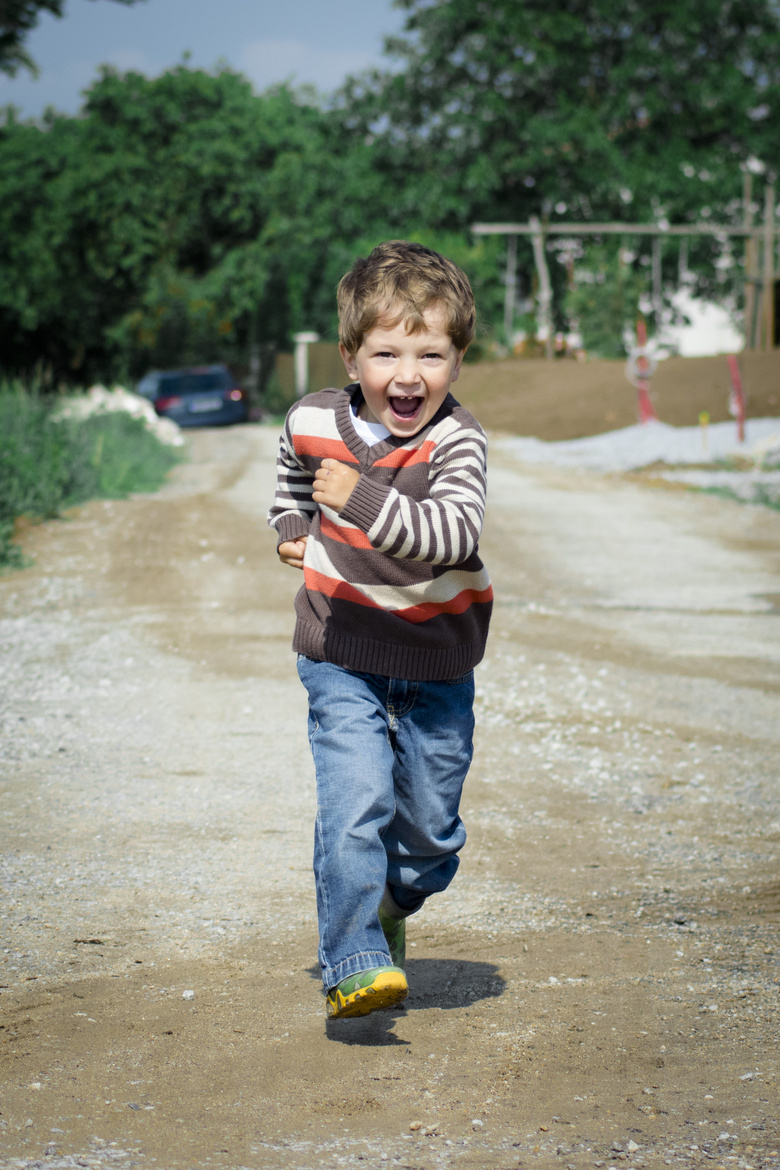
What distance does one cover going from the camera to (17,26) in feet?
46.9

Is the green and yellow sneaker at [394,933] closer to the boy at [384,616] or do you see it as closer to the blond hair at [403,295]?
the boy at [384,616]

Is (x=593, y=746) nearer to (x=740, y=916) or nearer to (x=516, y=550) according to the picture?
(x=740, y=916)

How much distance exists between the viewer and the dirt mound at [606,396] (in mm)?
19562

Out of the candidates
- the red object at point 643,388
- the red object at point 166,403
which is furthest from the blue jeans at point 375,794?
the red object at point 166,403

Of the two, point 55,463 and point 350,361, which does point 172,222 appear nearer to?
point 55,463

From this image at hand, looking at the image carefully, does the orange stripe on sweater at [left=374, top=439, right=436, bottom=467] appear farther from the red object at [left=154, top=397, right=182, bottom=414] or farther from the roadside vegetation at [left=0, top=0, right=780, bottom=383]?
the roadside vegetation at [left=0, top=0, right=780, bottom=383]

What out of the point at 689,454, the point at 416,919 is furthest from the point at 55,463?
the point at 416,919

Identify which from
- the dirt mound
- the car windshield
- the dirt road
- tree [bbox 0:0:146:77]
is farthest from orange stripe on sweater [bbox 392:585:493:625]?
the car windshield

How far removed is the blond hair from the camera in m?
2.44

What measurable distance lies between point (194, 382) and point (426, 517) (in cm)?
2452

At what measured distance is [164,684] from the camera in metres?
5.85

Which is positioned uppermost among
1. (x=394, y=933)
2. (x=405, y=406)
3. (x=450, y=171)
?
(x=450, y=171)

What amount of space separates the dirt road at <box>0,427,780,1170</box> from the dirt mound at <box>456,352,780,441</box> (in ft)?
42.2

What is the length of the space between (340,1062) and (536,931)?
3.01 feet
